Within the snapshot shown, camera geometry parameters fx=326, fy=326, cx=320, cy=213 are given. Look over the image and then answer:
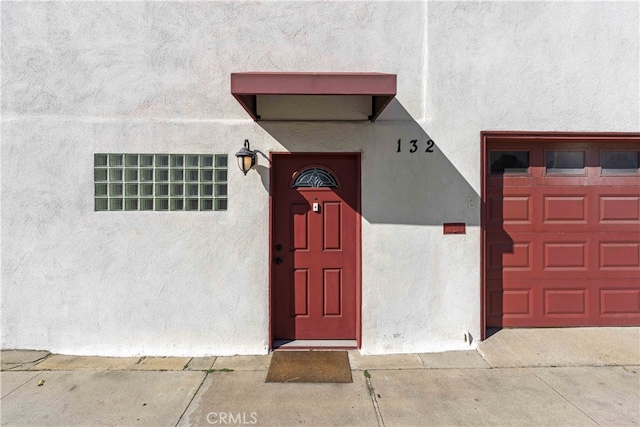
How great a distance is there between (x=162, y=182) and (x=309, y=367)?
2.85m

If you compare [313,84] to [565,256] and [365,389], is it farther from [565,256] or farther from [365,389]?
[565,256]

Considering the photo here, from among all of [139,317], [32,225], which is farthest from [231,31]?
[139,317]

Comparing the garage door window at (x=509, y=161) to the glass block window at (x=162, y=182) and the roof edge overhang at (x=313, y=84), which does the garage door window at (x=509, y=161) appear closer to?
the roof edge overhang at (x=313, y=84)

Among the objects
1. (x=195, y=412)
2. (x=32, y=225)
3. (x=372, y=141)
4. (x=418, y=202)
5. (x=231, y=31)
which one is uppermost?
(x=231, y=31)

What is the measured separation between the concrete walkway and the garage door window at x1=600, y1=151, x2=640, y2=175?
215 cm

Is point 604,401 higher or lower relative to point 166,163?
lower

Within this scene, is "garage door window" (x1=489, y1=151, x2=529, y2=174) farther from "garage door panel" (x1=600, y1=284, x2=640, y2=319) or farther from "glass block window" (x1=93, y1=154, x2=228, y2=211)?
"glass block window" (x1=93, y1=154, x2=228, y2=211)

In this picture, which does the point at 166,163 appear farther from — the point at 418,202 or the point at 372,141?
the point at 418,202

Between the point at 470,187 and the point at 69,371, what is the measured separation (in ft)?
17.0

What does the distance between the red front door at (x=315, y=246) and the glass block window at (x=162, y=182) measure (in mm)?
741

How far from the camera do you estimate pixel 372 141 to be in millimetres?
4082

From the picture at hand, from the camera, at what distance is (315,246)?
424cm

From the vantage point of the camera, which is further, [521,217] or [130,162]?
[521,217]

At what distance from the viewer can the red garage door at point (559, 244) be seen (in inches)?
171
